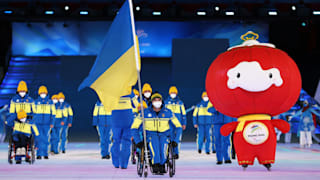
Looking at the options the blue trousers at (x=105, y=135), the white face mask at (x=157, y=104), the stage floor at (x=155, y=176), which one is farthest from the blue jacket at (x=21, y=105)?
the white face mask at (x=157, y=104)

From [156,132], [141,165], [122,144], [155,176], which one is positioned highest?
[156,132]

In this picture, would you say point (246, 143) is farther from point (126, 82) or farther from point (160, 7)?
point (160, 7)

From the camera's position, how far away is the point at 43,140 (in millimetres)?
11828

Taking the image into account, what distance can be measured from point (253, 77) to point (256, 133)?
3.00 ft

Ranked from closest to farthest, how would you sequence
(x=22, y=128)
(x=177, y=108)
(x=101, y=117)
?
(x=22, y=128) < (x=101, y=117) < (x=177, y=108)

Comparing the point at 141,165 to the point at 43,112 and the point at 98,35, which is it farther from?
the point at 98,35

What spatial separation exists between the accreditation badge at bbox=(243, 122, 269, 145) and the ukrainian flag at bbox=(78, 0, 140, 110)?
2137mm

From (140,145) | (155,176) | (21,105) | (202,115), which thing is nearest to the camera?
(140,145)

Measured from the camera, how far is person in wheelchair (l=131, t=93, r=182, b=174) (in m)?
7.95

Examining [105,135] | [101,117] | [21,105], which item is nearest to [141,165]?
[105,135]

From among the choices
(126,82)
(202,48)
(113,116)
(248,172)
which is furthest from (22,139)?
(202,48)

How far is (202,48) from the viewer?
860 inches

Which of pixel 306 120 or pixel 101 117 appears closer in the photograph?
pixel 101 117

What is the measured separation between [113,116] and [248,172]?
264 centimetres
